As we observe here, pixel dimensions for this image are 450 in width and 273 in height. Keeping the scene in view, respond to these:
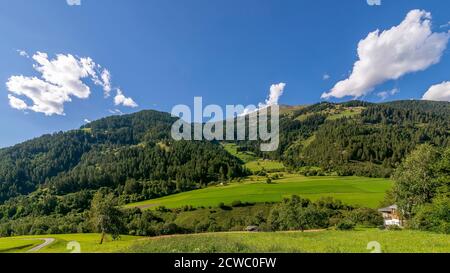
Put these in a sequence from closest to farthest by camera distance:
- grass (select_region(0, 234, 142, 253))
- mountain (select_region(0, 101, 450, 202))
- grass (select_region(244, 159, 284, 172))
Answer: grass (select_region(0, 234, 142, 253))
mountain (select_region(0, 101, 450, 202))
grass (select_region(244, 159, 284, 172))

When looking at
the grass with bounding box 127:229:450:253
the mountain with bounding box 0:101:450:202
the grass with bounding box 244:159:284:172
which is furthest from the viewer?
the grass with bounding box 244:159:284:172

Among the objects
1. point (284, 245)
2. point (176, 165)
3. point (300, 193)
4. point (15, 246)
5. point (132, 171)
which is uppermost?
point (284, 245)

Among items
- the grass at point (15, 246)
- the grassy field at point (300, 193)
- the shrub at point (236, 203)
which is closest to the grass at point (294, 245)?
the grass at point (15, 246)

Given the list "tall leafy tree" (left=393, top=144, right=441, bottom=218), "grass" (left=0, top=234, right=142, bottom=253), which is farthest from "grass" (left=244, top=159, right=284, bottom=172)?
"grass" (left=0, top=234, right=142, bottom=253)

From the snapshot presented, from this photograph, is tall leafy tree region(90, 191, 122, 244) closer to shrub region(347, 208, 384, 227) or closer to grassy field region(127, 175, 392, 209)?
shrub region(347, 208, 384, 227)

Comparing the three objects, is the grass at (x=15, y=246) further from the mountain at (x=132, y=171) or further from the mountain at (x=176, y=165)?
the mountain at (x=132, y=171)

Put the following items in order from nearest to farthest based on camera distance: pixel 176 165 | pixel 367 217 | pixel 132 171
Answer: pixel 367 217 < pixel 132 171 < pixel 176 165

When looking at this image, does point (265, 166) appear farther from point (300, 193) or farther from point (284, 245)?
point (284, 245)

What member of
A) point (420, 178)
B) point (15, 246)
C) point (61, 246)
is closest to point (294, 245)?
point (61, 246)

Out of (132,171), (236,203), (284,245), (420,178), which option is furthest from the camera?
(132,171)

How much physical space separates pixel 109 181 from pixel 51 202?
3438 cm

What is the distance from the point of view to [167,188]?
12838 cm

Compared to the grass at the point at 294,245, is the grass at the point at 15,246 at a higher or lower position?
lower

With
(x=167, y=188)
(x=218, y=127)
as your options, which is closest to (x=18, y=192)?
(x=167, y=188)
